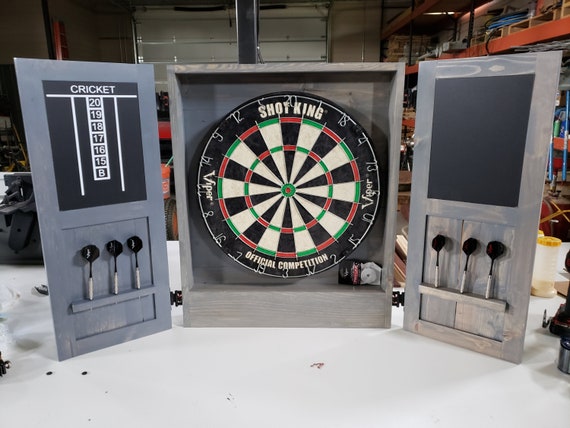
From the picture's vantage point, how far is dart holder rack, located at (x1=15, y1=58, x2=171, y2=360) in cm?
101

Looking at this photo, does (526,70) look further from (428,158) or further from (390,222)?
(390,222)

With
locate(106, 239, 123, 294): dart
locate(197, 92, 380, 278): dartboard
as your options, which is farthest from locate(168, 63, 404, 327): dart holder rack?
locate(106, 239, 123, 294): dart

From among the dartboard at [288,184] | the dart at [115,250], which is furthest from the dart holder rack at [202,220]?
the dart at [115,250]

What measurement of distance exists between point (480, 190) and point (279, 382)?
0.70 m

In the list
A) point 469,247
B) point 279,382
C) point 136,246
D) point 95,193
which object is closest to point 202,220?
point 136,246

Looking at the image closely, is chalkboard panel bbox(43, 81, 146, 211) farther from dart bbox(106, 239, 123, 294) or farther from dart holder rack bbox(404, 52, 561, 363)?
dart holder rack bbox(404, 52, 561, 363)

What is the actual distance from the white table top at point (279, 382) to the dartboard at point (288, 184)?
0.82 ft

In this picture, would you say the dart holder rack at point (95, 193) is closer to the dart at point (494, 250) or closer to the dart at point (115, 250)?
the dart at point (115, 250)

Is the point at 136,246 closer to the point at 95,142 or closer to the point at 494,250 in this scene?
the point at 95,142

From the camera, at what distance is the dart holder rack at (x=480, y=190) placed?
977 mm

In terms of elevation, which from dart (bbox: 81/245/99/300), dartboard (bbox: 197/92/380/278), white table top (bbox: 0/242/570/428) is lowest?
white table top (bbox: 0/242/570/428)

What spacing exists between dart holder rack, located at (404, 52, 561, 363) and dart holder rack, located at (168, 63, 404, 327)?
0.35ft

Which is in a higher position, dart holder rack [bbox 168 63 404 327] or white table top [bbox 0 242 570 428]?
dart holder rack [bbox 168 63 404 327]

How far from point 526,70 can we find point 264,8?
6242 mm
